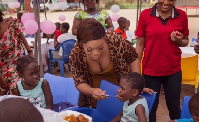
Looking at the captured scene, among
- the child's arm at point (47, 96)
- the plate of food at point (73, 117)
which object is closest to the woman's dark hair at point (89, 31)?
the plate of food at point (73, 117)

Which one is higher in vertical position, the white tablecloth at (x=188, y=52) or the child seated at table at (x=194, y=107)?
the child seated at table at (x=194, y=107)

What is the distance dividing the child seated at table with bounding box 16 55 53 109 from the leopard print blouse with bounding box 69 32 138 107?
0.37m

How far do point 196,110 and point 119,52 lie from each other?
0.77m

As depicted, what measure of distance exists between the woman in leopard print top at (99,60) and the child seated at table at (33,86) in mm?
375

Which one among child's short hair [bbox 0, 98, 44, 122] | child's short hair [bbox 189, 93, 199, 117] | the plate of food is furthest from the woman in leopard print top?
child's short hair [bbox 0, 98, 44, 122]

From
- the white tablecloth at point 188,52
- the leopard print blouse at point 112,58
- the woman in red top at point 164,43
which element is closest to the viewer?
the leopard print blouse at point 112,58

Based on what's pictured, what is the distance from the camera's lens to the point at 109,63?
7.68ft

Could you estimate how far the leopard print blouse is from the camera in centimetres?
227

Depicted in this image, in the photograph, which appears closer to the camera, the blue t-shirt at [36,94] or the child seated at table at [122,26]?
the blue t-shirt at [36,94]

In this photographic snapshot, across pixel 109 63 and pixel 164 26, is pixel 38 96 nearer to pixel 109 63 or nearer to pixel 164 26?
pixel 109 63

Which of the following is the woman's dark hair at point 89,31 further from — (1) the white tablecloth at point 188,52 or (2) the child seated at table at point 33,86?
(1) the white tablecloth at point 188,52

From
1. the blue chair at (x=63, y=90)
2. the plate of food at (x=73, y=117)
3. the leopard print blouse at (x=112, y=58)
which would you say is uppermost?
the leopard print blouse at (x=112, y=58)

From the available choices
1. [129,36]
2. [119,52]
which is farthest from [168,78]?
[129,36]

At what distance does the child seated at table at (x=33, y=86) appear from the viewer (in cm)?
252
